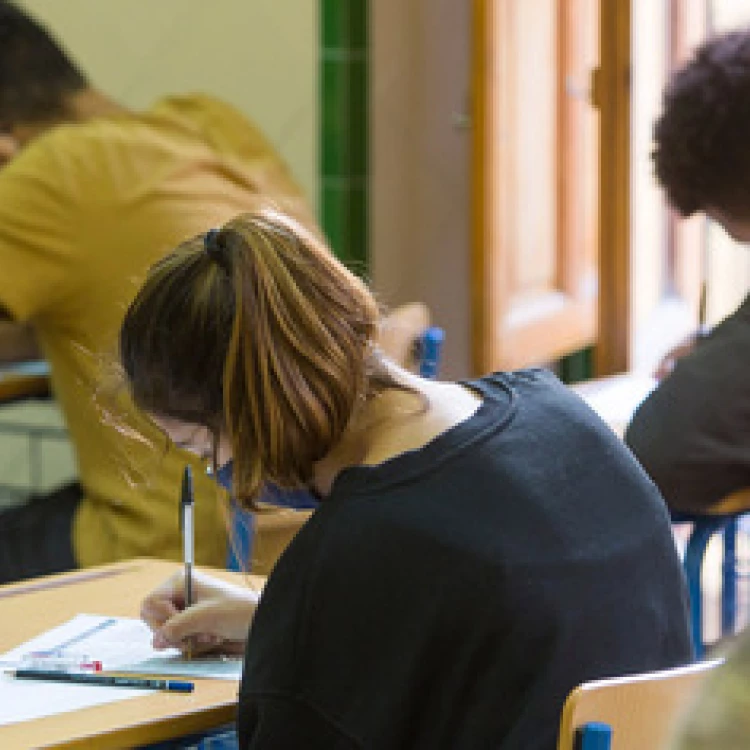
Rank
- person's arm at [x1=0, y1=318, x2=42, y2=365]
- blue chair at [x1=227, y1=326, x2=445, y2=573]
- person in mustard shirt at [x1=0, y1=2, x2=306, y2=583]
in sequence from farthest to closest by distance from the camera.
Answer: person's arm at [x1=0, y1=318, x2=42, y2=365] → person in mustard shirt at [x1=0, y1=2, x2=306, y2=583] → blue chair at [x1=227, y1=326, x2=445, y2=573]

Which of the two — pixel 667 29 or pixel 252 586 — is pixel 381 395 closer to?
pixel 252 586

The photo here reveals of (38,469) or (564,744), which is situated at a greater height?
(564,744)

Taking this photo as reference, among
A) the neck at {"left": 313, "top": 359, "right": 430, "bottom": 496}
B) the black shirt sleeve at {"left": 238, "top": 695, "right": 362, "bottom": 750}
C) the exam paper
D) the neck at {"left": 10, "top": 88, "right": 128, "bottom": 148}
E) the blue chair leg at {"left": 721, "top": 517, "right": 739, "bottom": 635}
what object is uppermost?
the neck at {"left": 10, "top": 88, "right": 128, "bottom": 148}

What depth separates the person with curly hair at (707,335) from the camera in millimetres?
2797

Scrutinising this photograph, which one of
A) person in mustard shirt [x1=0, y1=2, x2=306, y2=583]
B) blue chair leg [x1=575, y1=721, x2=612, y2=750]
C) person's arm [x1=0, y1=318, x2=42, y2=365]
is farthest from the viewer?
person's arm [x1=0, y1=318, x2=42, y2=365]

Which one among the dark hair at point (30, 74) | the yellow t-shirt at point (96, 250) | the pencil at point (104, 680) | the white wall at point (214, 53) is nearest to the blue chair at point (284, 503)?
Result: the pencil at point (104, 680)

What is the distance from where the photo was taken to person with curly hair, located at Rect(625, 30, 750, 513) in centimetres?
280

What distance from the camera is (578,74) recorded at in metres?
4.55

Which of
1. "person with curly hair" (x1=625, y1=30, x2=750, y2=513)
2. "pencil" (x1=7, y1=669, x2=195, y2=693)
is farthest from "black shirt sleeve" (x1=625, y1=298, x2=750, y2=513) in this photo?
"pencil" (x1=7, y1=669, x2=195, y2=693)

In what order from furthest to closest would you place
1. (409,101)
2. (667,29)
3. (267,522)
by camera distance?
(667,29), (409,101), (267,522)

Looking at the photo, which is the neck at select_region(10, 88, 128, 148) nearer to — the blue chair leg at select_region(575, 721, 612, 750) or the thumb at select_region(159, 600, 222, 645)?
the thumb at select_region(159, 600, 222, 645)

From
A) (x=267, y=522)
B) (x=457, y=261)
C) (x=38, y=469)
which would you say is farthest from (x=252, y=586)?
(x=38, y=469)

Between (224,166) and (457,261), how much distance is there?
1.55 m

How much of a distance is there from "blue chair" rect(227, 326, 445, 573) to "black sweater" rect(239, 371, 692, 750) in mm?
165
